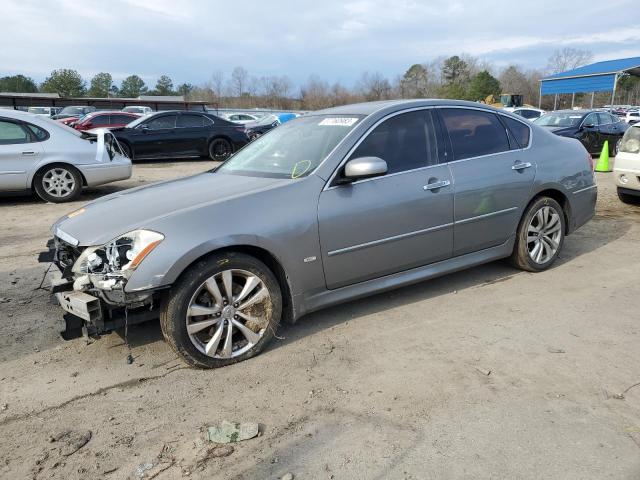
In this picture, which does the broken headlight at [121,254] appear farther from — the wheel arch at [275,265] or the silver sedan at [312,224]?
the wheel arch at [275,265]

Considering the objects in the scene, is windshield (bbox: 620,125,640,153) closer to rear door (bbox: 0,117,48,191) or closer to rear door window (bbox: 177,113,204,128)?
rear door (bbox: 0,117,48,191)

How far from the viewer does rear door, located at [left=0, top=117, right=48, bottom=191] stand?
8117mm

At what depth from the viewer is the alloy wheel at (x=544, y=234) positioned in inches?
193

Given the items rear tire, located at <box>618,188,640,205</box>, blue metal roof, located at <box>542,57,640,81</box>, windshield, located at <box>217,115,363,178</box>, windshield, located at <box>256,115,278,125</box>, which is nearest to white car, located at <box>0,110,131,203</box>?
windshield, located at <box>217,115,363,178</box>

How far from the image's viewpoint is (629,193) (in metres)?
7.80

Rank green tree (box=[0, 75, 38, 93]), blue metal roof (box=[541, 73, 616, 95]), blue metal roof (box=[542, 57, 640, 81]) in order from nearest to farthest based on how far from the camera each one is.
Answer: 1. blue metal roof (box=[542, 57, 640, 81])
2. blue metal roof (box=[541, 73, 616, 95])
3. green tree (box=[0, 75, 38, 93])

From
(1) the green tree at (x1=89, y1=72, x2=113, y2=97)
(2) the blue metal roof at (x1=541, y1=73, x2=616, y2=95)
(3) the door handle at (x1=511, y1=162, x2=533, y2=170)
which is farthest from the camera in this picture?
(1) the green tree at (x1=89, y1=72, x2=113, y2=97)

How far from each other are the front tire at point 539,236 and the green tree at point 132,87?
106m

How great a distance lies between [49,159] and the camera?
8.41 m

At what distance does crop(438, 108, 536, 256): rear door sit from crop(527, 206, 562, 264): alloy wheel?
0.91ft

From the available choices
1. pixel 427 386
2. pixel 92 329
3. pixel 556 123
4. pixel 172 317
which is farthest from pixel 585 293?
pixel 556 123

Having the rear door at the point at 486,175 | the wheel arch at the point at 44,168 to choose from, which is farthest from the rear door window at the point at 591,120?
the wheel arch at the point at 44,168

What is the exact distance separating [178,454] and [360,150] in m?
2.39

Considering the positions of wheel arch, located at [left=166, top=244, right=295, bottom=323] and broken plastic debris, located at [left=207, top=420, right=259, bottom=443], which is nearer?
broken plastic debris, located at [left=207, top=420, right=259, bottom=443]
